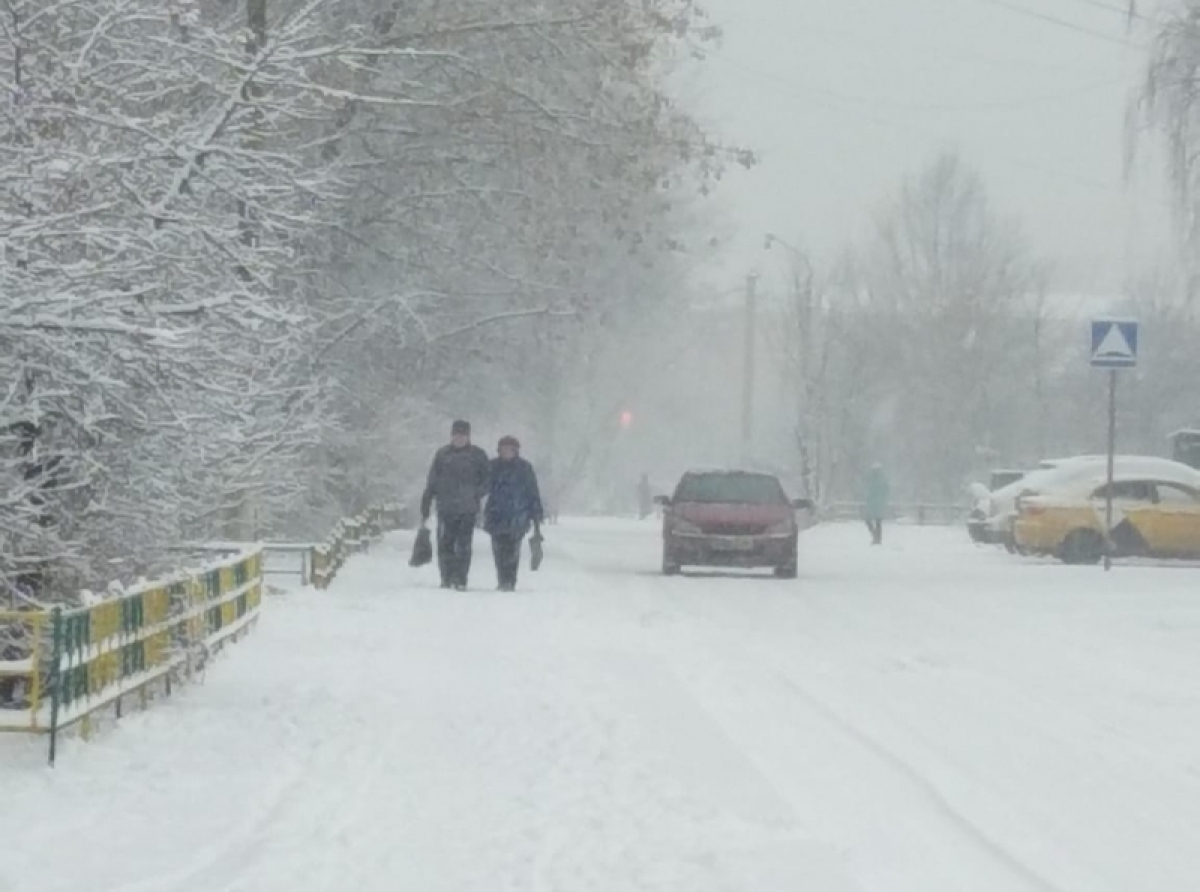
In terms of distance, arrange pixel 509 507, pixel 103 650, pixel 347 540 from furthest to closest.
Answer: pixel 347 540, pixel 509 507, pixel 103 650

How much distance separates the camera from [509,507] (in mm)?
25203

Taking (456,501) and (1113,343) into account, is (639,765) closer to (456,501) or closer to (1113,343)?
(456,501)

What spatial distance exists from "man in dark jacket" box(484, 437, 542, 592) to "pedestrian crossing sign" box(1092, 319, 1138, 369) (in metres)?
6.71

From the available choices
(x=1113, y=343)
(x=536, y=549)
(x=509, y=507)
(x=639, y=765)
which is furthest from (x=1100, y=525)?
(x=639, y=765)

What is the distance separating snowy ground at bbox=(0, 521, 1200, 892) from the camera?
28.1 feet

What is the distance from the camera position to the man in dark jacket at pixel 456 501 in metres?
24.9

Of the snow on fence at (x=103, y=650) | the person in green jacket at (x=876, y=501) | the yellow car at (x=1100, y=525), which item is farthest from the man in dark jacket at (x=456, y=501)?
the person in green jacket at (x=876, y=501)

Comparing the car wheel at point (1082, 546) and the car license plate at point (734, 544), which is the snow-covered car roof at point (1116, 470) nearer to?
the car wheel at point (1082, 546)

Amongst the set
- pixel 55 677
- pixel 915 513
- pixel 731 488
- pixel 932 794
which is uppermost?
pixel 731 488

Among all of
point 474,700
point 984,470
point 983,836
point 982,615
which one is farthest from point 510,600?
point 984,470

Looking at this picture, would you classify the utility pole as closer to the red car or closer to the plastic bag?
the red car

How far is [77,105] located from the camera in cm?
1223

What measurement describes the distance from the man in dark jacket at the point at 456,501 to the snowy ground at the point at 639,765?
4.02 meters

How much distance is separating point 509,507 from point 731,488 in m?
6.32
